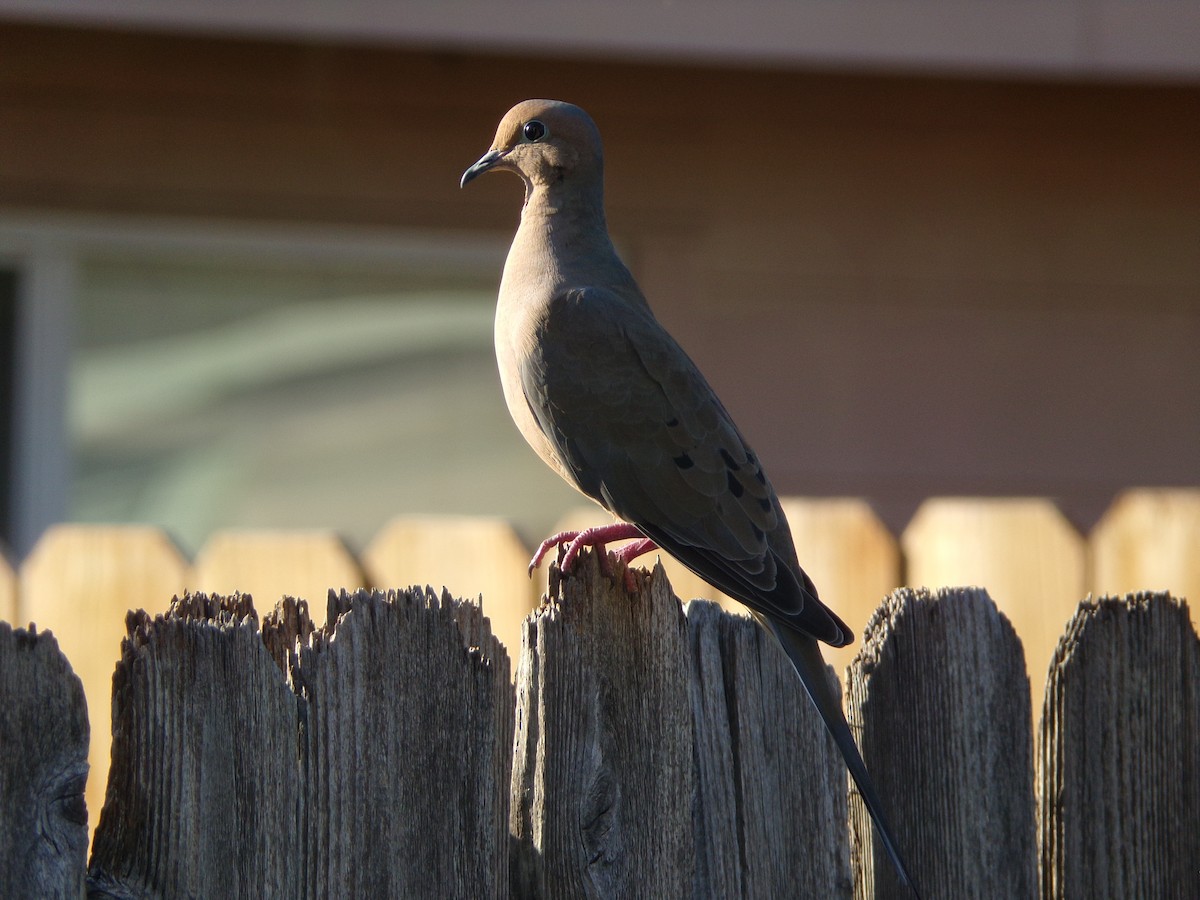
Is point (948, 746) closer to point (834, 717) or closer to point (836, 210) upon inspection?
point (834, 717)

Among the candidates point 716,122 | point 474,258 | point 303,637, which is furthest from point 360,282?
point 303,637

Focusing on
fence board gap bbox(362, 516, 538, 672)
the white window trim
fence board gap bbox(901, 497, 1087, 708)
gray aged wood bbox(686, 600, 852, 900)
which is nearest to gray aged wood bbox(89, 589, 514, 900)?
gray aged wood bbox(686, 600, 852, 900)

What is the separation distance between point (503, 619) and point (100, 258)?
2.71 m

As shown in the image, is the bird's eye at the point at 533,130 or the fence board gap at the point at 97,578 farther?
the fence board gap at the point at 97,578

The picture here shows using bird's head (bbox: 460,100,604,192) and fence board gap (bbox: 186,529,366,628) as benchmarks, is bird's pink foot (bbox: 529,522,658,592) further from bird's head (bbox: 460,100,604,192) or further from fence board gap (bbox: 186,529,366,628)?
fence board gap (bbox: 186,529,366,628)

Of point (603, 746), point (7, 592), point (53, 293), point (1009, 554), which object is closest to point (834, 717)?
point (603, 746)

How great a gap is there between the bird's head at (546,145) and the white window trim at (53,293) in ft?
8.64

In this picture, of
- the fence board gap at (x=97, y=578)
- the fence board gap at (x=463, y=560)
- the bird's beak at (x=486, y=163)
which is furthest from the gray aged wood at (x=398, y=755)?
the fence board gap at (x=97, y=578)

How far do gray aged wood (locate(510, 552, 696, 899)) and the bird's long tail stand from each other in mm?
183

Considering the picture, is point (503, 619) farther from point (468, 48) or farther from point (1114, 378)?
point (1114, 378)

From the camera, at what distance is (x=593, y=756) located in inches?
79.4

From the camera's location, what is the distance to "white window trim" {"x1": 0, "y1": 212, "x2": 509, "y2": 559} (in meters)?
5.40

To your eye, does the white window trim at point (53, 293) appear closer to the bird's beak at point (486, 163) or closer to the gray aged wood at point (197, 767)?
the bird's beak at point (486, 163)

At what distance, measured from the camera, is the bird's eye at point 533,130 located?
2.96 metres
